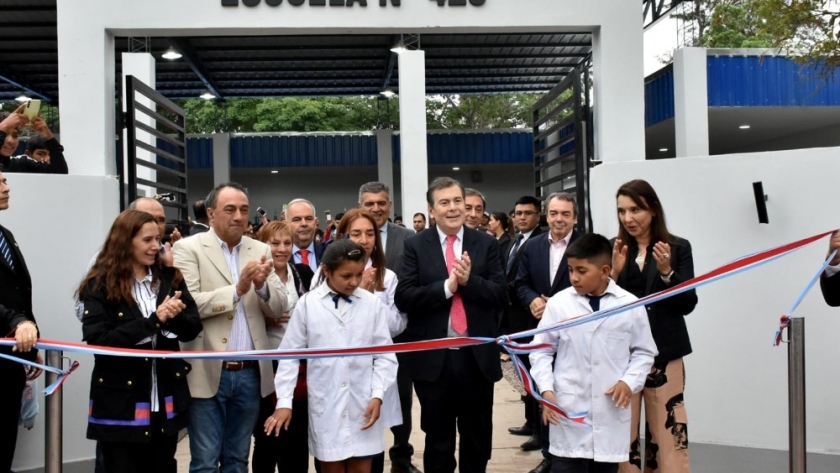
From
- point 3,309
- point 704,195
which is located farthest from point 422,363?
point 704,195

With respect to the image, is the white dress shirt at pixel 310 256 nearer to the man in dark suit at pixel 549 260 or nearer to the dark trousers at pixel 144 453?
the man in dark suit at pixel 549 260

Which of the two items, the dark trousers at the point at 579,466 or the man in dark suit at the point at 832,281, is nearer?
the dark trousers at the point at 579,466

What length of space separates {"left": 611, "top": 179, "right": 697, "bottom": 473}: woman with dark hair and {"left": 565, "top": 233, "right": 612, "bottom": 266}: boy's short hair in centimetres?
43

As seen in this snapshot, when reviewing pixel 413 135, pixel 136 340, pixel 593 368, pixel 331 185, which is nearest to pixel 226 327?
pixel 136 340

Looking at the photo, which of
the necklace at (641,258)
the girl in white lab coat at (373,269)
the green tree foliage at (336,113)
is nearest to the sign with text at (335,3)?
the girl in white lab coat at (373,269)

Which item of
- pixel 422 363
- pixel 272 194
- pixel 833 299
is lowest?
pixel 422 363

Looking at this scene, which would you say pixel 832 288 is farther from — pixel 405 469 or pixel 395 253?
pixel 405 469

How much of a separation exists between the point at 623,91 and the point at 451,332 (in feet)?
11.2

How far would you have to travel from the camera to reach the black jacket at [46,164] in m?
5.58

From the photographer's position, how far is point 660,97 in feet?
47.9

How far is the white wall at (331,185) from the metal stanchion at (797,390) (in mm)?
19332

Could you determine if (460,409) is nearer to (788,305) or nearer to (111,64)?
(788,305)

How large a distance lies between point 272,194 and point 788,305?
62.2ft

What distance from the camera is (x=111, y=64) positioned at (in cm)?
654
